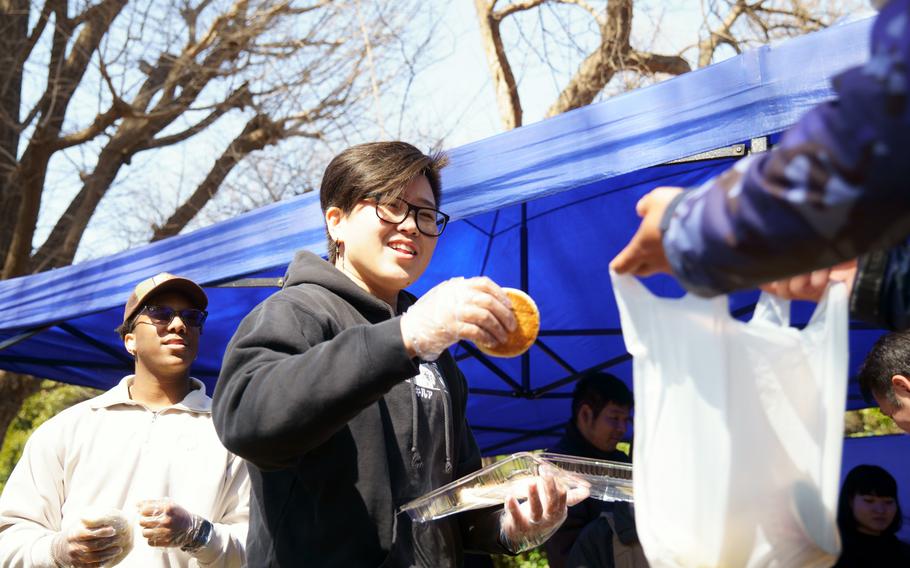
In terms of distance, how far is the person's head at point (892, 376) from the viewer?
8.66 feet

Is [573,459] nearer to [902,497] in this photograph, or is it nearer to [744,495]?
[744,495]

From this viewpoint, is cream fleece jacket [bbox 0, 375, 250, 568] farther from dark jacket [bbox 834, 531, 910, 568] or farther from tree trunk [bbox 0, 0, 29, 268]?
tree trunk [bbox 0, 0, 29, 268]

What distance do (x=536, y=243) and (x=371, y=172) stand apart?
183 centimetres

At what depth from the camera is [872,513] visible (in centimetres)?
415

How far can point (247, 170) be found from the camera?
9953 millimetres

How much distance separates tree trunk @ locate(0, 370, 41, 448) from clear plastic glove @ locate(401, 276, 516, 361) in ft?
22.4

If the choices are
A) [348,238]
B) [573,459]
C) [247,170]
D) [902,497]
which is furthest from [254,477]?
[247,170]

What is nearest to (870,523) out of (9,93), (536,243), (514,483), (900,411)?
(900,411)

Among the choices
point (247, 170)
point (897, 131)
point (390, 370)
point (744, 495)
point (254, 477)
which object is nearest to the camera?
point (897, 131)

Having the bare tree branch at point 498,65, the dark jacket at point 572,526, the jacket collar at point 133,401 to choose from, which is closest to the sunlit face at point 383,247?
the jacket collar at point 133,401

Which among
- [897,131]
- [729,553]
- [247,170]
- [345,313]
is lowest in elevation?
[729,553]

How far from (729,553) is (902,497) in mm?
4589

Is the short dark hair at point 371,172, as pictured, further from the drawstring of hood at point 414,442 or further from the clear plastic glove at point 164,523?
the clear plastic glove at point 164,523

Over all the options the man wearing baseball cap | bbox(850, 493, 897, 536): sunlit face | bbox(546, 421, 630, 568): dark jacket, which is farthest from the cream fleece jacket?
bbox(850, 493, 897, 536): sunlit face
